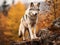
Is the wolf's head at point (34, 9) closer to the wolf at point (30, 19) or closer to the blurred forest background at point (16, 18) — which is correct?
the wolf at point (30, 19)

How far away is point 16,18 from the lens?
4.83 metres

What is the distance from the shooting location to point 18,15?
4836 millimetres

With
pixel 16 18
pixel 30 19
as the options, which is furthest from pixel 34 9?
pixel 16 18

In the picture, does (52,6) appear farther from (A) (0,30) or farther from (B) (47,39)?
(A) (0,30)

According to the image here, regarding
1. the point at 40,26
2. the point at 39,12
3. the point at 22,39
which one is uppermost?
the point at 39,12

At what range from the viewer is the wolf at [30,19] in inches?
184

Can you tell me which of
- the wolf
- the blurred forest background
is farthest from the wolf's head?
the blurred forest background

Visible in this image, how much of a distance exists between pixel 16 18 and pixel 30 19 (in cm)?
33

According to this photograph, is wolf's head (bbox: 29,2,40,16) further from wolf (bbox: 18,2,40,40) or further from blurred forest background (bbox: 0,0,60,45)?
blurred forest background (bbox: 0,0,60,45)

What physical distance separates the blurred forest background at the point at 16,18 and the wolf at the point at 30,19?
91 mm

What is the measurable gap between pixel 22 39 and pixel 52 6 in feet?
3.20

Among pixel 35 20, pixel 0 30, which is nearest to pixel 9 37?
pixel 0 30

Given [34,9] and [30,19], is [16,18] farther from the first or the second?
[34,9]

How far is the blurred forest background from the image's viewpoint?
451cm
